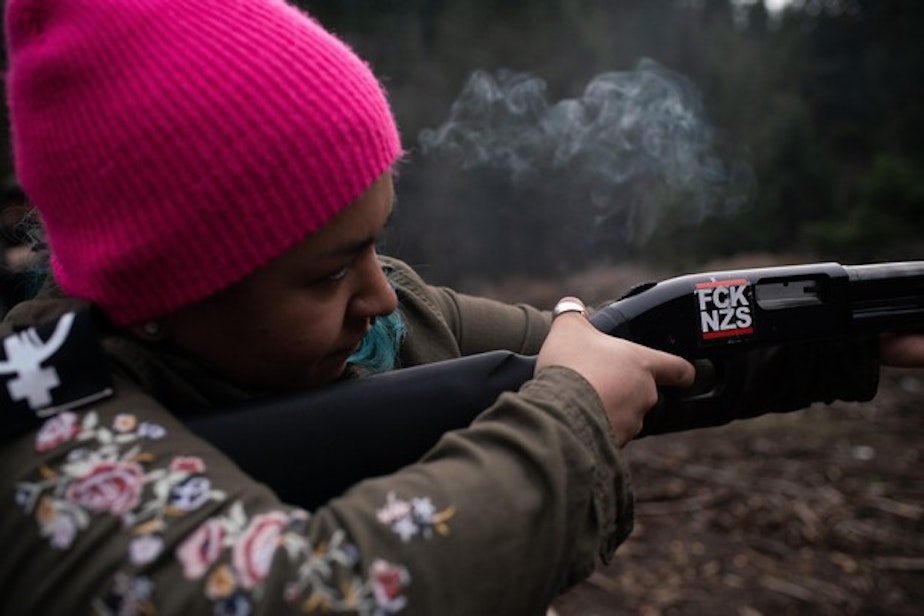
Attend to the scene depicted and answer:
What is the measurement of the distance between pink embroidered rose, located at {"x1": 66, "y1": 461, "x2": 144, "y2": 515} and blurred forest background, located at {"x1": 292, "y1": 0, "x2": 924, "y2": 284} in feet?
4.61

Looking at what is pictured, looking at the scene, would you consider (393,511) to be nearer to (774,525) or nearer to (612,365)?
(612,365)

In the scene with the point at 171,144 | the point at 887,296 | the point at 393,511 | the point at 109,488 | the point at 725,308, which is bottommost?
the point at 887,296

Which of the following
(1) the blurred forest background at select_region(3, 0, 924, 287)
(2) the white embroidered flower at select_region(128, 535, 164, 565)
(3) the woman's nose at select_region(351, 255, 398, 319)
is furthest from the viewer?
(1) the blurred forest background at select_region(3, 0, 924, 287)

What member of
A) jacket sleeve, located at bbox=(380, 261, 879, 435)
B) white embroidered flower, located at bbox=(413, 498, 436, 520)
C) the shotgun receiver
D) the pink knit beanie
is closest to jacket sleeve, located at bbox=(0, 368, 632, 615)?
white embroidered flower, located at bbox=(413, 498, 436, 520)

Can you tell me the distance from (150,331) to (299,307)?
10.1 inches

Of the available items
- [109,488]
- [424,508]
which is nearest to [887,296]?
[424,508]

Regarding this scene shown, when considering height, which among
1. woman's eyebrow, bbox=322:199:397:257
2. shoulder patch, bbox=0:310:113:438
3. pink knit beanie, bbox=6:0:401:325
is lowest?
shoulder patch, bbox=0:310:113:438

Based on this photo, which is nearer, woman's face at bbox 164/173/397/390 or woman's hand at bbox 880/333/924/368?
woman's face at bbox 164/173/397/390

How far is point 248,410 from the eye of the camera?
3.85ft

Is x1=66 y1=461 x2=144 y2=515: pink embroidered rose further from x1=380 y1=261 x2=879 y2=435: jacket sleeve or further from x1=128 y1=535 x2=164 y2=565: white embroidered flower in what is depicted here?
x1=380 y1=261 x2=879 y2=435: jacket sleeve

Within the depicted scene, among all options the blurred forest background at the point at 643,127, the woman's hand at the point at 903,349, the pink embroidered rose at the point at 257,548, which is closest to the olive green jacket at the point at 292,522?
the pink embroidered rose at the point at 257,548

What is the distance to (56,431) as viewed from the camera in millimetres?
1008

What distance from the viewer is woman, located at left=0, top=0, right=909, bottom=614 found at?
93 centimetres

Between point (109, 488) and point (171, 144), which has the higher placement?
point (171, 144)
